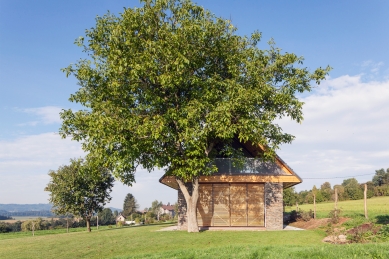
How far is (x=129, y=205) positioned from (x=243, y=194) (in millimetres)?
83766

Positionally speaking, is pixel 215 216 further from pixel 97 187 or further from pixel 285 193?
pixel 285 193

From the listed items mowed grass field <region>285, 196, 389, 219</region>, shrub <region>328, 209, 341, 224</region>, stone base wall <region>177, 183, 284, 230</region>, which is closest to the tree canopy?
stone base wall <region>177, 183, 284, 230</region>

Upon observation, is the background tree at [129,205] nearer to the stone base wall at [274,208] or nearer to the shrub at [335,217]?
the stone base wall at [274,208]

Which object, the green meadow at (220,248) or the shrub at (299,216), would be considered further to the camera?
the shrub at (299,216)

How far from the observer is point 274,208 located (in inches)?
831

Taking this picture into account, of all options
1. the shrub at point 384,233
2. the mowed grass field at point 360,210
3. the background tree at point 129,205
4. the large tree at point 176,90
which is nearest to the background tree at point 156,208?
the background tree at point 129,205

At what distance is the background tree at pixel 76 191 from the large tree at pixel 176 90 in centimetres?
1176

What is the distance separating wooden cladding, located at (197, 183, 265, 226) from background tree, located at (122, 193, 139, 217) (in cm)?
7839

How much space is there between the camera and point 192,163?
1753cm

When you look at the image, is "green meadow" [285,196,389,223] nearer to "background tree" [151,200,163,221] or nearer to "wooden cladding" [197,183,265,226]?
"wooden cladding" [197,183,265,226]

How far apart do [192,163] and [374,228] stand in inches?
359

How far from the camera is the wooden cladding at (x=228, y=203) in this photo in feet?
71.8

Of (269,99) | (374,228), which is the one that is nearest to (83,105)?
(269,99)

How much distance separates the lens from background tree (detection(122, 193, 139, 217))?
320ft
